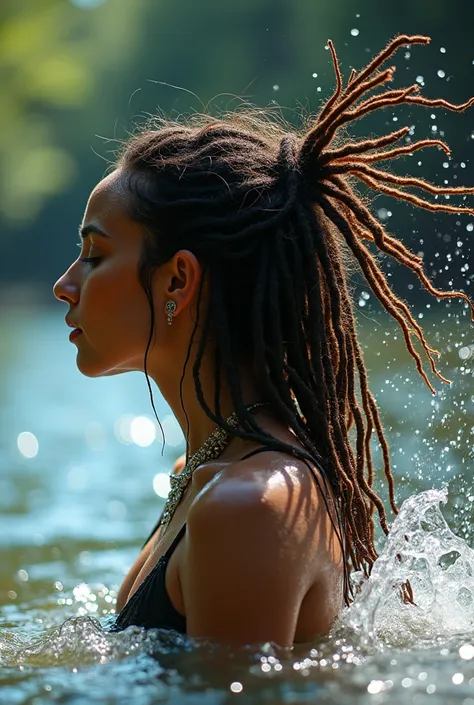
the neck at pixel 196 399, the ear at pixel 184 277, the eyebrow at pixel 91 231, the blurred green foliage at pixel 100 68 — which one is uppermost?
the blurred green foliage at pixel 100 68

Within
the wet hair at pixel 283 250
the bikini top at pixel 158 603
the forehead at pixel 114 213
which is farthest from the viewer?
the forehead at pixel 114 213

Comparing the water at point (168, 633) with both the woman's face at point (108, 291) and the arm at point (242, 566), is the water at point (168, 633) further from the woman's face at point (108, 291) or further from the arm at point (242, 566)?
the woman's face at point (108, 291)

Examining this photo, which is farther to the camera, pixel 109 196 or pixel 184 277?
pixel 109 196

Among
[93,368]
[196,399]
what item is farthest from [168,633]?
[93,368]

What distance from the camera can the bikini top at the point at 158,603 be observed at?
2.00 metres

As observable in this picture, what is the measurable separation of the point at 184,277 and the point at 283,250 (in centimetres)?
20

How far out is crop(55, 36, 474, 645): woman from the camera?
2.05 meters

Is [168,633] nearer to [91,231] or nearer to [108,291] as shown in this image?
[108,291]

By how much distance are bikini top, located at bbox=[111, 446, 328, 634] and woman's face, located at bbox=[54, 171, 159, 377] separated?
1.32ft

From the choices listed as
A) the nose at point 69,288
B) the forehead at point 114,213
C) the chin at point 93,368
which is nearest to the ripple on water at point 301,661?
the chin at point 93,368

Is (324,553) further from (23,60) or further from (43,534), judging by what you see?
(23,60)

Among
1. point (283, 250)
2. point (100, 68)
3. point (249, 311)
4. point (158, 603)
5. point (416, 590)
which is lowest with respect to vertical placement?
point (416, 590)

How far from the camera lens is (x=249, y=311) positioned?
7.18 ft

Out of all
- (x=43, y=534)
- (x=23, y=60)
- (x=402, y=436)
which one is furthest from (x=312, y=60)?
(x=43, y=534)
